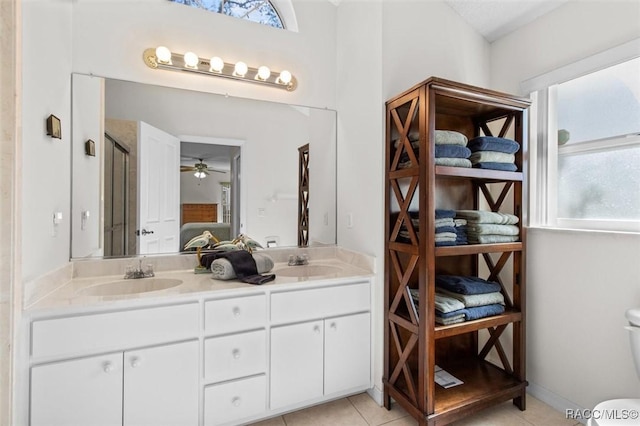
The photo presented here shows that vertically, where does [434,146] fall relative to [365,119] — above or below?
below

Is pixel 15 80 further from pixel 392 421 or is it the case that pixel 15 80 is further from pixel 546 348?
pixel 546 348

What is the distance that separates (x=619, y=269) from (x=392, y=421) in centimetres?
145

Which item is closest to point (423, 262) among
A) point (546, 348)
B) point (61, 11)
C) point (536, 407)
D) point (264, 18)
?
point (546, 348)

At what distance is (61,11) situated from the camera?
5.14 ft

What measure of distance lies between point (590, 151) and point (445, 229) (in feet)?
3.25

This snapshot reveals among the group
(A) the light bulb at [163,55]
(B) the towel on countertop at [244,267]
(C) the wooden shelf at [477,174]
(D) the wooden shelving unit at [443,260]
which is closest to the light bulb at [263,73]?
(A) the light bulb at [163,55]

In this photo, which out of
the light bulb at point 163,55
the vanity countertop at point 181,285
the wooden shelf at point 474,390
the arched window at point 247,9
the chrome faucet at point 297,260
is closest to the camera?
the vanity countertop at point 181,285

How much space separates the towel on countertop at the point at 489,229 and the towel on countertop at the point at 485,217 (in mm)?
21

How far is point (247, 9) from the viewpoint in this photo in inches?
86.4

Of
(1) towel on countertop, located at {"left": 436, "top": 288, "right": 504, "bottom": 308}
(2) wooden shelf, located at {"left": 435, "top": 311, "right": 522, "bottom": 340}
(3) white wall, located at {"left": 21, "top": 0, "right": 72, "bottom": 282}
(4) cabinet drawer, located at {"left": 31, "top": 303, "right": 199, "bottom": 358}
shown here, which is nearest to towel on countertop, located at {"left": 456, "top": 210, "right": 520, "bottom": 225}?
(1) towel on countertop, located at {"left": 436, "top": 288, "right": 504, "bottom": 308}

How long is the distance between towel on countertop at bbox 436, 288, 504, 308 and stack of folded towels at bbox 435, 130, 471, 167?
745 mm

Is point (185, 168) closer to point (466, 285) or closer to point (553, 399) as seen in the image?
point (466, 285)

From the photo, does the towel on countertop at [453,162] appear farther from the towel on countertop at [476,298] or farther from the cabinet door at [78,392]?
the cabinet door at [78,392]

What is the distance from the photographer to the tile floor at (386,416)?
1.74m
